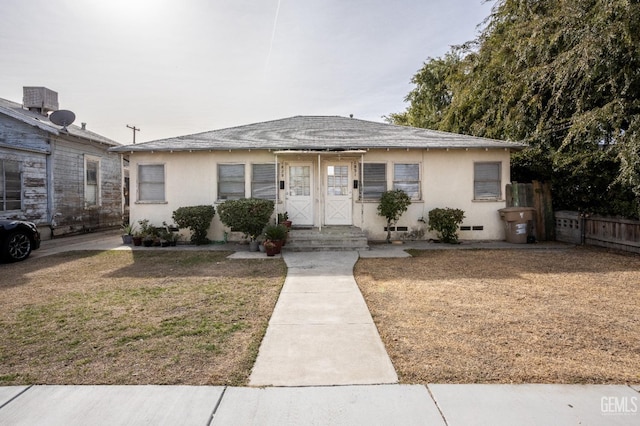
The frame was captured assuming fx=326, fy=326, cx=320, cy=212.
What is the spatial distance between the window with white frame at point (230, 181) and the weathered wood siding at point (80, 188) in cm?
674

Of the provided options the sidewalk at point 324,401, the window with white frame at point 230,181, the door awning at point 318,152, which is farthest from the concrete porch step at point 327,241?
the sidewalk at point 324,401

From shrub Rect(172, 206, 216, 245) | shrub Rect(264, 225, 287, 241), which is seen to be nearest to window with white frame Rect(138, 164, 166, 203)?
shrub Rect(172, 206, 216, 245)

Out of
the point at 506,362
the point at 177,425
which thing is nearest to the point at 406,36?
the point at 506,362

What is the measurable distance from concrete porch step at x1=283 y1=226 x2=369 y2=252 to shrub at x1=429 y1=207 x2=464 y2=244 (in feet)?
8.03

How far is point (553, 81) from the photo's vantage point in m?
10.1

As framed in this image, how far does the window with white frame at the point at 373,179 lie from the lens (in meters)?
11.0

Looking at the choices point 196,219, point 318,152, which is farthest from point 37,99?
point 318,152

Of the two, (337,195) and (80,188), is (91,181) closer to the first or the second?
(80,188)

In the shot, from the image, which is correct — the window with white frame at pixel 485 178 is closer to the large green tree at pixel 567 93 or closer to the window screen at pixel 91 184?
the large green tree at pixel 567 93

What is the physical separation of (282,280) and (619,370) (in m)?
4.69

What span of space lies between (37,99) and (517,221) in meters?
20.9

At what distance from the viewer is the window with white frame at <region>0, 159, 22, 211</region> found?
1048 centimetres

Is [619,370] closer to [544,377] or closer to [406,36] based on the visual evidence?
[544,377]

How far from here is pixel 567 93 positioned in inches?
395
